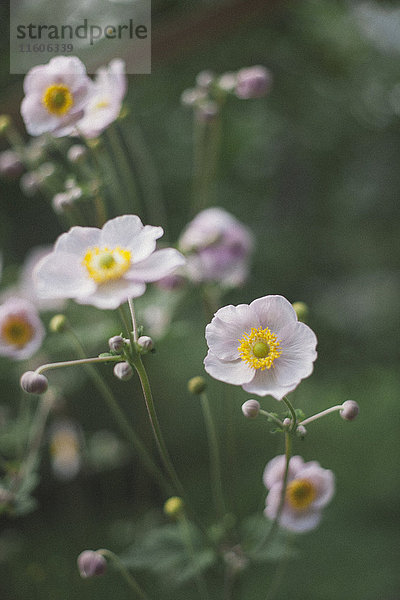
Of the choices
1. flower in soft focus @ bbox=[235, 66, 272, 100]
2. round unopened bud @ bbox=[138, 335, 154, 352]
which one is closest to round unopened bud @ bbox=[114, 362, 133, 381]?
round unopened bud @ bbox=[138, 335, 154, 352]

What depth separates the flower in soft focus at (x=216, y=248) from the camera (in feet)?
2.39

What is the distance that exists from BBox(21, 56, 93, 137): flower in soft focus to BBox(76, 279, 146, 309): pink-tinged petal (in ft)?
0.61

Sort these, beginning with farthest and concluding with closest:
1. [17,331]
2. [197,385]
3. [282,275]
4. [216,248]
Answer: [282,275] < [216,248] < [17,331] < [197,385]

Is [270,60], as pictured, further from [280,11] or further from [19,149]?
[19,149]

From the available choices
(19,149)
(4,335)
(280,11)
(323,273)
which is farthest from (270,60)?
(4,335)

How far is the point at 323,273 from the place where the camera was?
4.35ft

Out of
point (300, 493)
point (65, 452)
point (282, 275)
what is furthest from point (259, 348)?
point (282, 275)

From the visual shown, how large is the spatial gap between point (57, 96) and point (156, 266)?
0.22 metres

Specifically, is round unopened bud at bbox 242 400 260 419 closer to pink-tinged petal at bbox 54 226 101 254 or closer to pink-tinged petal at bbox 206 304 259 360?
pink-tinged petal at bbox 206 304 259 360

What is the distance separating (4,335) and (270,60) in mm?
798

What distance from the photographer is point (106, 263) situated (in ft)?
1.42

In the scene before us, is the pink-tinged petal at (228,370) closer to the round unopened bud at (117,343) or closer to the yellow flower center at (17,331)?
the round unopened bud at (117,343)

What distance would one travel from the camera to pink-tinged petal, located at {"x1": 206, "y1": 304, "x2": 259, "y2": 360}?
41 centimetres

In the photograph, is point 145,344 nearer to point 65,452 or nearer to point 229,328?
point 229,328
